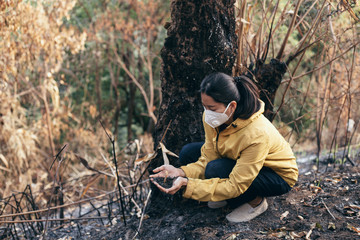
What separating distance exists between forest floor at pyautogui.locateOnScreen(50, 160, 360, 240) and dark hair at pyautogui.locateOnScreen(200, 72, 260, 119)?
720 mm

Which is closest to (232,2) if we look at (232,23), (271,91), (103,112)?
(232,23)

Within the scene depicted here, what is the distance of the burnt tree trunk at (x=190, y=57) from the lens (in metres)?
2.28

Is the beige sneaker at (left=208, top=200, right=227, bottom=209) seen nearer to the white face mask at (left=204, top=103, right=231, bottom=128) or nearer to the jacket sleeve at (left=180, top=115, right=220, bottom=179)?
the jacket sleeve at (left=180, top=115, right=220, bottom=179)

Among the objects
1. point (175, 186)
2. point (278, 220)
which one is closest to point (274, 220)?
point (278, 220)

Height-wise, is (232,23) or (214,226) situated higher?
(232,23)

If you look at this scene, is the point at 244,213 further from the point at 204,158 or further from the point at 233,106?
the point at 233,106

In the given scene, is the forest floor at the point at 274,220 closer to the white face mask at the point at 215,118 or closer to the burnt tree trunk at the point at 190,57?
the burnt tree trunk at the point at 190,57

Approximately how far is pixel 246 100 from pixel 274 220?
0.84 m

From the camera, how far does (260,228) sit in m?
2.09

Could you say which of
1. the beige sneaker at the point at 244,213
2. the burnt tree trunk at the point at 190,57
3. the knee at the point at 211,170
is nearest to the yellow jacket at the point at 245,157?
the knee at the point at 211,170

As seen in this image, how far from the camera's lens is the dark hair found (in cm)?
188

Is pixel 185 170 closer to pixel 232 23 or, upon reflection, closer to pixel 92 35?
pixel 232 23

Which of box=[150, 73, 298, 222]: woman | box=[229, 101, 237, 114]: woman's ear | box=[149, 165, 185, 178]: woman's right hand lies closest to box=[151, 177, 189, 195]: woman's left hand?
box=[150, 73, 298, 222]: woman

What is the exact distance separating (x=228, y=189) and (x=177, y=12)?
4.11 ft
